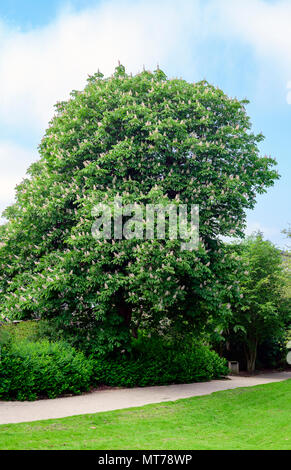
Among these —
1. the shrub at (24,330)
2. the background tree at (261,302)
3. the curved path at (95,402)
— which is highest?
the background tree at (261,302)

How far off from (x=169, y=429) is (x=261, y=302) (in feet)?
53.5

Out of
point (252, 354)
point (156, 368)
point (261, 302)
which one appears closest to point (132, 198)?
point (156, 368)

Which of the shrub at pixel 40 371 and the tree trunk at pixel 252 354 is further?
the tree trunk at pixel 252 354

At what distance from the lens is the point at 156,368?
49.3ft

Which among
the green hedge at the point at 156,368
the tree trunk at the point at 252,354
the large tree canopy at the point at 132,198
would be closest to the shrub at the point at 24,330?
the large tree canopy at the point at 132,198

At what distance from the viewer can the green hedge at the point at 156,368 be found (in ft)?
45.9

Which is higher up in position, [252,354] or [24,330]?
[24,330]

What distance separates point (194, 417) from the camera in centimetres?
943

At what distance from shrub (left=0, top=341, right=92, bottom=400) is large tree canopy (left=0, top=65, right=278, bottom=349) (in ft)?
5.11

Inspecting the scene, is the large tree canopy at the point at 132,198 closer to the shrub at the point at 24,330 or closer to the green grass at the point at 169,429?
the shrub at the point at 24,330

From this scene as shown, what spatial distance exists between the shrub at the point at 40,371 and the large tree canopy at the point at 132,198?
156 centimetres

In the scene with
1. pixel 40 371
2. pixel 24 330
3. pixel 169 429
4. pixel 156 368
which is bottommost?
pixel 169 429

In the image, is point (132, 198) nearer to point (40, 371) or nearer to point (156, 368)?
point (40, 371)
